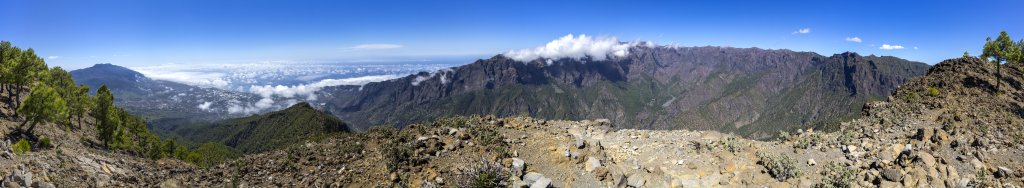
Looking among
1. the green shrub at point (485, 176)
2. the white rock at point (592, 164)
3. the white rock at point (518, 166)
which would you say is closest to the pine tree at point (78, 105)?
the green shrub at point (485, 176)

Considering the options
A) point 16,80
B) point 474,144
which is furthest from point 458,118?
point 16,80

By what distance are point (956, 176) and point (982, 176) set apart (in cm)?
84

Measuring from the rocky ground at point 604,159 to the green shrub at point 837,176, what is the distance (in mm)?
53

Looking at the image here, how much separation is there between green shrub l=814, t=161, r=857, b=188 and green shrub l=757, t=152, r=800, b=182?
93 cm

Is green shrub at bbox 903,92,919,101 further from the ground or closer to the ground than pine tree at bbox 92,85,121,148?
further from the ground

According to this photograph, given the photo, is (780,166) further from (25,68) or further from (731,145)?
(25,68)

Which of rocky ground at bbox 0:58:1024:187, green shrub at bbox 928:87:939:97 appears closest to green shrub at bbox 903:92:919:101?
green shrub at bbox 928:87:939:97

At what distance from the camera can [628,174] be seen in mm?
17953

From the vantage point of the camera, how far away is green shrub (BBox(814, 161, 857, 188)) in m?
16.5

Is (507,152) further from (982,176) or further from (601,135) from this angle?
(982,176)

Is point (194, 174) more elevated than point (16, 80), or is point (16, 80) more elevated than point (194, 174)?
point (16, 80)

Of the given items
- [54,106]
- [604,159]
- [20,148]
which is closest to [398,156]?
[604,159]

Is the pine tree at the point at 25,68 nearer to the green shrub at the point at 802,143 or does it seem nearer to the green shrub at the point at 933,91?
the green shrub at the point at 802,143

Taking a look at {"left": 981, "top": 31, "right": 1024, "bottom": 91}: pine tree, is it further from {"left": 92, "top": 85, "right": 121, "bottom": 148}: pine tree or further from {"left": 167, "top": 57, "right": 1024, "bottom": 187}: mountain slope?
{"left": 92, "top": 85, "right": 121, "bottom": 148}: pine tree
